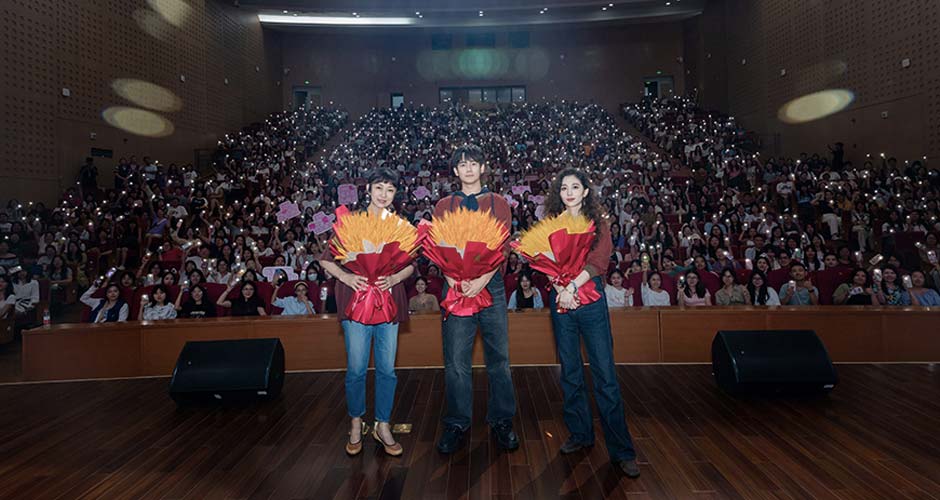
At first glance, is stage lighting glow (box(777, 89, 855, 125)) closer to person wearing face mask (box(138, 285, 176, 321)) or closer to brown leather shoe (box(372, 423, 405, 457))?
brown leather shoe (box(372, 423, 405, 457))

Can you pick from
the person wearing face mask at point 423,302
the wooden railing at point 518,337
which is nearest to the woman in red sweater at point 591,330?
the wooden railing at point 518,337

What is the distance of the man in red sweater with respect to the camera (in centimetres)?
259

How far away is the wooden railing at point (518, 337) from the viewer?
430 cm

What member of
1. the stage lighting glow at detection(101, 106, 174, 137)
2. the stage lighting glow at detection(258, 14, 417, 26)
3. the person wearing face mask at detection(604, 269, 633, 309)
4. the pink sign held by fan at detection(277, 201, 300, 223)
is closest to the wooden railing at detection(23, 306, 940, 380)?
the person wearing face mask at detection(604, 269, 633, 309)

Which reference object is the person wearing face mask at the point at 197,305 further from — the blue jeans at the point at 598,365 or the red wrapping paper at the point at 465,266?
the blue jeans at the point at 598,365

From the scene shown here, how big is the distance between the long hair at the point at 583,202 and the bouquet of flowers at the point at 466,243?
0.30 meters

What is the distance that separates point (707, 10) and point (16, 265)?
21864 mm

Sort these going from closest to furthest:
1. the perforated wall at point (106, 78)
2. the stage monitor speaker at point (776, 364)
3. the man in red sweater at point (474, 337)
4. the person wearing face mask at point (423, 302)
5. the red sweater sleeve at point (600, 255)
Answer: the red sweater sleeve at point (600, 255) → the man in red sweater at point (474, 337) → the stage monitor speaker at point (776, 364) → the person wearing face mask at point (423, 302) → the perforated wall at point (106, 78)

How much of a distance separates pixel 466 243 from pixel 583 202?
666mm

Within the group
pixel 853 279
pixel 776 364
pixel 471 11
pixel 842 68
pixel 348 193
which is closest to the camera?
pixel 776 364

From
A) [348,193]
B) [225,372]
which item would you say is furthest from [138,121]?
[225,372]

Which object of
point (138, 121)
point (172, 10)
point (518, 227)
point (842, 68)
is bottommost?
point (518, 227)

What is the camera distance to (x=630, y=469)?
2.44 metres

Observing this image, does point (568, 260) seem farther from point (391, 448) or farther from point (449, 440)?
point (391, 448)
